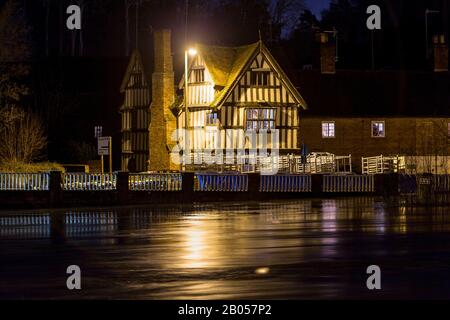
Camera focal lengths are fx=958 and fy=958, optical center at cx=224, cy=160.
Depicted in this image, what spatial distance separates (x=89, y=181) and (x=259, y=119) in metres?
17.5

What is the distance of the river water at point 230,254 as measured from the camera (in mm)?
16156

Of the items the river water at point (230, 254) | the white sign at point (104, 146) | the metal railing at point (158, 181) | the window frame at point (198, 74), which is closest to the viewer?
the river water at point (230, 254)

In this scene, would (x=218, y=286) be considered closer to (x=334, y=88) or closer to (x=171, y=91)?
(x=171, y=91)

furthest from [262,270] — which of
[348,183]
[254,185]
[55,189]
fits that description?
[348,183]

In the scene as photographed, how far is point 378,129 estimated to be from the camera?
63.8 m

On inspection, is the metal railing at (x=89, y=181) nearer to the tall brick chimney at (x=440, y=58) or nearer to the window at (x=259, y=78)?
the window at (x=259, y=78)

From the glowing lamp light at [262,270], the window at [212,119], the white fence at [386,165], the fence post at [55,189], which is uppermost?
the window at [212,119]

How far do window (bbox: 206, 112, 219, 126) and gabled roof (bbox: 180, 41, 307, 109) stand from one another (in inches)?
37.9

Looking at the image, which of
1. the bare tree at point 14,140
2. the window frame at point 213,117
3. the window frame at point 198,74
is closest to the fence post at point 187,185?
the bare tree at point 14,140

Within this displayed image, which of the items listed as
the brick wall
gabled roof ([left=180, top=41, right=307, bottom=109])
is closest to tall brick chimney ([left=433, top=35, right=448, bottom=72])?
the brick wall

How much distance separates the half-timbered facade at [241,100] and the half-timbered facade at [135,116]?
505cm

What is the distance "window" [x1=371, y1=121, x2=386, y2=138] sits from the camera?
63750mm

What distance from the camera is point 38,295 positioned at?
15.8 m

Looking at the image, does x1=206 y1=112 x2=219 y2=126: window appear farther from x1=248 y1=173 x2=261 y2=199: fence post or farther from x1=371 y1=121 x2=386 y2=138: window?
x1=248 y1=173 x2=261 y2=199: fence post
